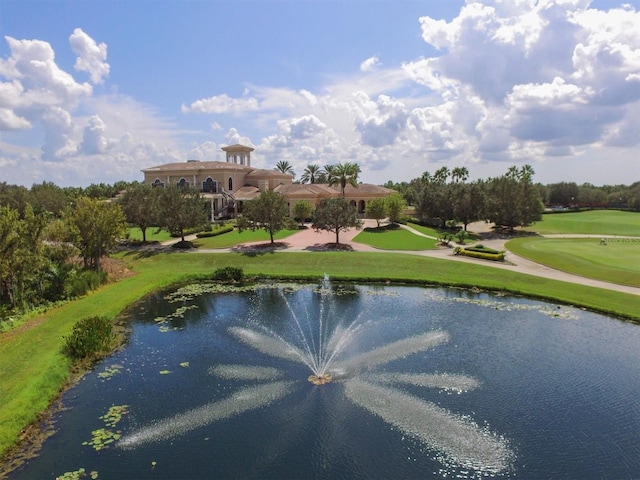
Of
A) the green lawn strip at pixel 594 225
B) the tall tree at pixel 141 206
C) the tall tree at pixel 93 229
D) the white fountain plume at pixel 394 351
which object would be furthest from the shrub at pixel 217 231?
the green lawn strip at pixel 594 225

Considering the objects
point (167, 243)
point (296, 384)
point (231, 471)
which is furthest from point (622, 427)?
point (167, 243)

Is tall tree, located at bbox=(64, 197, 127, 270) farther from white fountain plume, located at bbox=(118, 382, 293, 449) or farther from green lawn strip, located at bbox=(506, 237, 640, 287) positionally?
green lawn strip, located at bbox=(506, 237, 640, 287)

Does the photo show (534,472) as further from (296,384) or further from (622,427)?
(296,384)

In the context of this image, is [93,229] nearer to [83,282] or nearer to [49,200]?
[83,282]

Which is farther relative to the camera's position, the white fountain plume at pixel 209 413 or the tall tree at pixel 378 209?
the tall tree at pixel 378 209

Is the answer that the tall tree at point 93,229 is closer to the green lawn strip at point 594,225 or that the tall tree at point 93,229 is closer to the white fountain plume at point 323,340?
the white fountain plume at point 323,340

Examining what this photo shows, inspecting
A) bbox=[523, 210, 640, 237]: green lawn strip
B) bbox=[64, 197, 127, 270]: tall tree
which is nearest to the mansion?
bbox=[523, 210, 640, 237]: green lawn strip

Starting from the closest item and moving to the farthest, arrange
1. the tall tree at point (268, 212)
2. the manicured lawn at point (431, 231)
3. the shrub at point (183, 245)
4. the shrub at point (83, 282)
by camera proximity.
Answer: the shrub at point (83, 282) < the shrub at point (183, 245) < the tall tree at point (268, 212) < the manicured lawn at point (431, 231)
